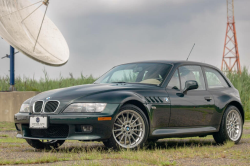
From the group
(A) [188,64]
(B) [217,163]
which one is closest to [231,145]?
(A) [188,64]

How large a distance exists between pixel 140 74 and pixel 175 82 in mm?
689

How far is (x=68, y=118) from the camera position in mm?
6621

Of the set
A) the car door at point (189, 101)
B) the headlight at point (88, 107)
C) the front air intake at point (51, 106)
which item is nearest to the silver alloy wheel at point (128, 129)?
the headlight at point (88, 107)

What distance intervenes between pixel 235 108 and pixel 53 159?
4752 mm

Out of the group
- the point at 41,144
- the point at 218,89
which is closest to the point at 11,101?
the point at 41,144

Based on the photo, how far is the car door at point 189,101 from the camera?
25.5ft

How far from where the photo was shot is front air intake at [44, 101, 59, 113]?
686 cm

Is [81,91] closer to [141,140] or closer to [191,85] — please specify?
[141,140]

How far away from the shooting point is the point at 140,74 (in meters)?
8.16

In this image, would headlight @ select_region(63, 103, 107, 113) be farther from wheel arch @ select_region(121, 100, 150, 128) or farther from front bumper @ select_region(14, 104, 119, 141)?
wheel arch @ select_region(121, 100, 150, 128)

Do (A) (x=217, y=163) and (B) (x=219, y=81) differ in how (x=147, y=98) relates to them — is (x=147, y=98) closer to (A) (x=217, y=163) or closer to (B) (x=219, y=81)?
(A) (x=217, y=163)

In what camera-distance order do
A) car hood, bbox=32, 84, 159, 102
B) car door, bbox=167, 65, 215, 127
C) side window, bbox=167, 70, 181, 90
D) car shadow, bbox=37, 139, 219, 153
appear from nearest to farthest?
car hood, bbox=32, 84, 159, 102, car shadow, bbox=37, 139, 219, 153, car door, bbox=167, 65, 215, 127, side window, bbox=167, 70, 181, 90

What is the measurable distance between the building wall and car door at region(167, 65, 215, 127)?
34.0ft

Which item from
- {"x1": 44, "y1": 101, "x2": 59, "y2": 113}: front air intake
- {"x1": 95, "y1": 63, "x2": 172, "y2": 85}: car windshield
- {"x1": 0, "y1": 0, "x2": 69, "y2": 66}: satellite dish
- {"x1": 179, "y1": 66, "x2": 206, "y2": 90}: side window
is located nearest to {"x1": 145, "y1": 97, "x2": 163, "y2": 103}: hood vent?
{"x1": 95, "y1": 63, "x2": 172, "y2": 85}: car windshield
